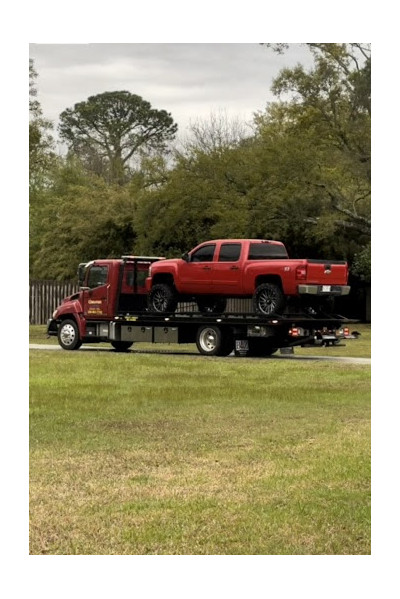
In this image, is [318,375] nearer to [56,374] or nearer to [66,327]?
[56,374]

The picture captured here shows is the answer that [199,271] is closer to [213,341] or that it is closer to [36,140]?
[213,341]

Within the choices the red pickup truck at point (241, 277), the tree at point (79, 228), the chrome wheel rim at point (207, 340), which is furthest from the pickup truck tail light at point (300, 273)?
the tree at point (79, 228)

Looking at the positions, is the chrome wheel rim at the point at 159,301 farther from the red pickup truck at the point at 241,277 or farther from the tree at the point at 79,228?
the tree at the point at 79,228

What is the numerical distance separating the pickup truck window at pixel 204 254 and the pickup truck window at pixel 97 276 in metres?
2.20

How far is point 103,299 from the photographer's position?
29922 millimetres

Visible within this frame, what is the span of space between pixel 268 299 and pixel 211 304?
94.6 inches

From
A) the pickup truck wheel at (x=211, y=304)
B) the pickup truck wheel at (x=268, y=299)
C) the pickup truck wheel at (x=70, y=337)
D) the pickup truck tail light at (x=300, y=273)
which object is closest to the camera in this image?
the pickup truck tail light at (x=300, y=273)

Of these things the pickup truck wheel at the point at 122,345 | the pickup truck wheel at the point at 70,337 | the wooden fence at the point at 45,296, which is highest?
the wooden fence at the point at 45,296

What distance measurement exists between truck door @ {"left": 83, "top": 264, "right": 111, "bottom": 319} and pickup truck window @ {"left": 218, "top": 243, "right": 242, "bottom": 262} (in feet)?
9.53

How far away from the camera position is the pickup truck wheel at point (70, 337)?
30422 mm

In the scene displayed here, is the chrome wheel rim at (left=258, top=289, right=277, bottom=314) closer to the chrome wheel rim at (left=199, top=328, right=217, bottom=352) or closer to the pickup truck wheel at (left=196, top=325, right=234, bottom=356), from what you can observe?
the pickup truck wheel at (left=196, top=325, right=234, bottom=356)

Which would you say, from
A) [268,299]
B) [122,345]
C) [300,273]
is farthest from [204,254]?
[122,345]
